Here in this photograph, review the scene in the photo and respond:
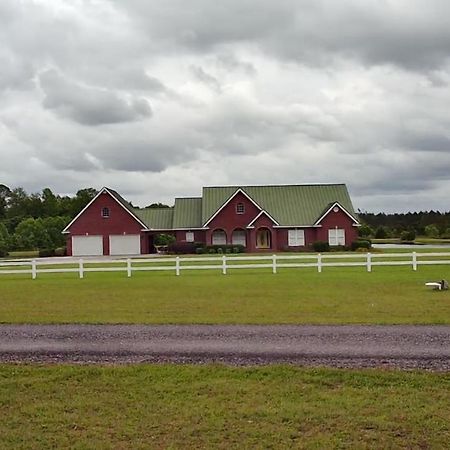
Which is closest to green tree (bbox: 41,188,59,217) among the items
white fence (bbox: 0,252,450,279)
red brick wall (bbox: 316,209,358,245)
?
red brick wall (bbox: 316,209,358,245)

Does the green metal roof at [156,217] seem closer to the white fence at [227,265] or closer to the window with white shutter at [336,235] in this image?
the window with white shutter at [336,235]

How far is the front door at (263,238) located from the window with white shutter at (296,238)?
1.83m

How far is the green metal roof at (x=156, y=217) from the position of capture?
2446 inches

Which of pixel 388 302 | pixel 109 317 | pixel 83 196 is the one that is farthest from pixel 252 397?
pixel 83 196

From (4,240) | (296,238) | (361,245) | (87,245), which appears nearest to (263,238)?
(296,238)

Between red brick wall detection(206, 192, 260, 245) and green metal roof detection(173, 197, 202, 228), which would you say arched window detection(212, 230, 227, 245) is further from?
green metal roof detection(173, 197, 202, 228)

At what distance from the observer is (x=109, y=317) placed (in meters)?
14.9

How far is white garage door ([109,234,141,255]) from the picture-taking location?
2386 inches

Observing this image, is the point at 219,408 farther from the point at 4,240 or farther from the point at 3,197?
the point at 3,197

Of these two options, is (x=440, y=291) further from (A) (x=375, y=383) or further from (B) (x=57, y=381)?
(B) (x=57, y=381)

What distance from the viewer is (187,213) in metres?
63.1

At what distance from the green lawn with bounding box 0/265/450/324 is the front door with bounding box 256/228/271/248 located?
101 feet

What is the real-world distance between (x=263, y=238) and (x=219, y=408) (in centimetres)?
5303

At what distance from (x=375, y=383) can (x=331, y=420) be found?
1.56 metres
